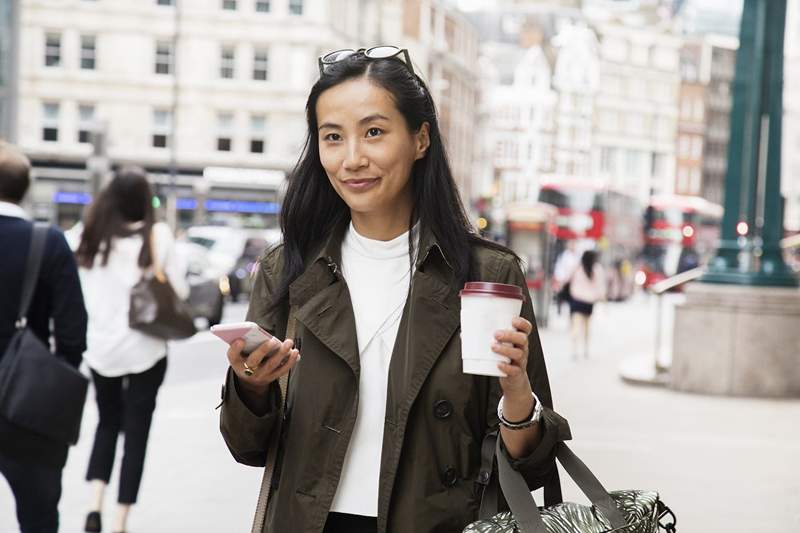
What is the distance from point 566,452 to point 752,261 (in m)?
12.4

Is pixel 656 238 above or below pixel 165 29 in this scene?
below

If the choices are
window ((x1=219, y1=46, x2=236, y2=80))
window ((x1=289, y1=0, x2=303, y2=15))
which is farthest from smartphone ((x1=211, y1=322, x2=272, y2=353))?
window ((x1=289, y1=0, x2=303, y2=15))

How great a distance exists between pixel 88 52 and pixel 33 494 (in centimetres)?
5151

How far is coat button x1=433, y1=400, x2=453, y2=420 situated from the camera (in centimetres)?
255

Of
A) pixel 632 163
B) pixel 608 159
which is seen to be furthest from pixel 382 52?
pixel 632 163

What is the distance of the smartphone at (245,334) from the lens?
2.31 m

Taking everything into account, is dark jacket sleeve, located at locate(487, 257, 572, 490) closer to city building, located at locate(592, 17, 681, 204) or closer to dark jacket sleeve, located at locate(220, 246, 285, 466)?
dark jacket sleeve, located at locate(220, 246, 285, 466)

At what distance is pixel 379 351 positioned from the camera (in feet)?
8.62

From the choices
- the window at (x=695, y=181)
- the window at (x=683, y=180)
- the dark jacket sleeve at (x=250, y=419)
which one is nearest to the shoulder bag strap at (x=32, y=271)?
the dark jacket sleeve at (x=250, y=419)

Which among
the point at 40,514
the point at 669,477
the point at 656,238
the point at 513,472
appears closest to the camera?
the point at 513,472

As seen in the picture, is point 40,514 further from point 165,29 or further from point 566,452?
point 165,29

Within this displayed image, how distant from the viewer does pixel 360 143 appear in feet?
8.64

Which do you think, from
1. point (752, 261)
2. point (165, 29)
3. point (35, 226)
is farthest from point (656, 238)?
point (35, 226)

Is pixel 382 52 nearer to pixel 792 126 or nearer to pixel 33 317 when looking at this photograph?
pixel 33 317
